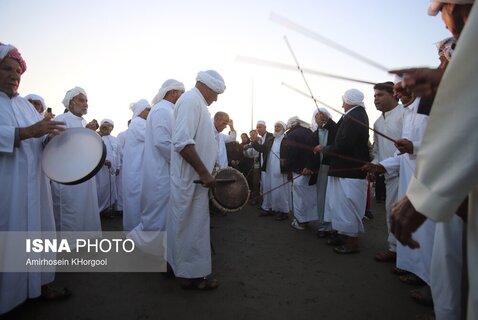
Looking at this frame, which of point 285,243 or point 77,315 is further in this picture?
point 285,243

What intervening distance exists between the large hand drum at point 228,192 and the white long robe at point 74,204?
2461 mm

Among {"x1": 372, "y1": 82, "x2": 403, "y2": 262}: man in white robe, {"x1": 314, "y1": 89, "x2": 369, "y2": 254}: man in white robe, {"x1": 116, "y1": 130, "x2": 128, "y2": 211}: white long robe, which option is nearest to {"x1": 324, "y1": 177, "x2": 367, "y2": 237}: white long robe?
{"x1": 314, "y1": 89, "x2": 369, "y2": 254}: man in white robe

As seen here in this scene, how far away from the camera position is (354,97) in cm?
480

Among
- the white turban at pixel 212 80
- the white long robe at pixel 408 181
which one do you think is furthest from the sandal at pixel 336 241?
the white turban at pixel 212 80

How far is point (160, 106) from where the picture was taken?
4121 mm

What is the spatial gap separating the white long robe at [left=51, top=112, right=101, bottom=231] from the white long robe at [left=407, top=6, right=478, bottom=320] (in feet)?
15.2

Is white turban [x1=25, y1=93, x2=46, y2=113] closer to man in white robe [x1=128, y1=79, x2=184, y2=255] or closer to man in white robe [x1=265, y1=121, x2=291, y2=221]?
man in white robe [x1=128, y1=79, x2=184, y2=255]

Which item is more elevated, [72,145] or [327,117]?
[327,117]

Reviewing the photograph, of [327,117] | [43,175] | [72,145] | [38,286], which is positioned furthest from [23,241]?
[327,117]

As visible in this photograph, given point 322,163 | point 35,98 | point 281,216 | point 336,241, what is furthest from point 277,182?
point 35,98

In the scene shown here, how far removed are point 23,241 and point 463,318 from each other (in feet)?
10.6

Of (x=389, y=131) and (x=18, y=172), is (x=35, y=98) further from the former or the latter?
(x=389, y=131)

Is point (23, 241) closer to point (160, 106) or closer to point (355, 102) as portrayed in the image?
point (160, 106)

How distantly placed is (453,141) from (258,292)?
275cm
